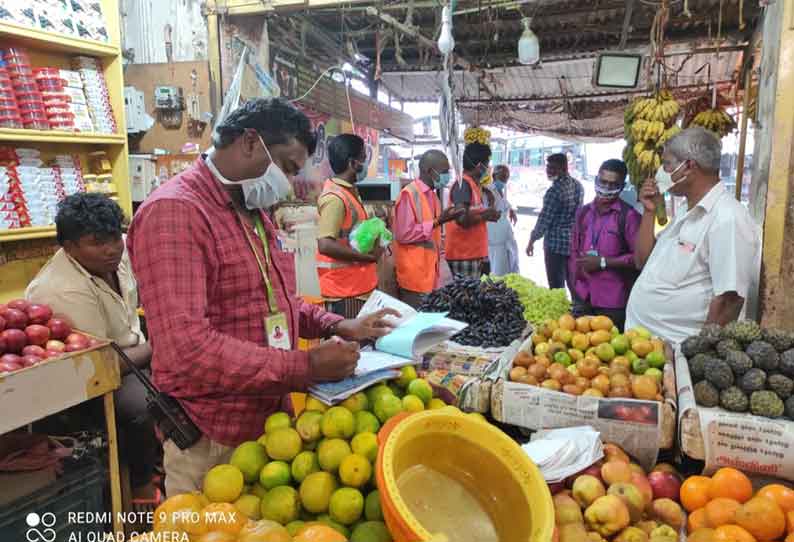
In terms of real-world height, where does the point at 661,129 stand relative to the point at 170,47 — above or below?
below

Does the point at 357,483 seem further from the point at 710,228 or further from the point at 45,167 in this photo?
the point at 45,167

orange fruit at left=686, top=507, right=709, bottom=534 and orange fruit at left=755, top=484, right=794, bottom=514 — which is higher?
orange fruit at left=755, top=484, right=794, bottom=514

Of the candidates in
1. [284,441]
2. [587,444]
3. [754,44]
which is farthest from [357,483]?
[754,44]

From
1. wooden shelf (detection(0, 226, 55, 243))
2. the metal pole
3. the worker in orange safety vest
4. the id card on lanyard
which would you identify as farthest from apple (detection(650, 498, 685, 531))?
the metal pole

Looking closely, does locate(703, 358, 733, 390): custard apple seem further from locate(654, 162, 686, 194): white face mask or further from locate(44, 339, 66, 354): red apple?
locate(44, 339, 66, 354): red apple

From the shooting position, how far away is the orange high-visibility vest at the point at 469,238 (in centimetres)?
500

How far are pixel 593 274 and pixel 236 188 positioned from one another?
304 centimetres

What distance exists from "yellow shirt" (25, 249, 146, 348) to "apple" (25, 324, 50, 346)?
233mm

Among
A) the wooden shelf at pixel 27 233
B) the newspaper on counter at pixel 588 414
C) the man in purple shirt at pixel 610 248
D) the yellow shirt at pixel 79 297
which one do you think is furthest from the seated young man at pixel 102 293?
the man in purple shirt at pixel 610 248

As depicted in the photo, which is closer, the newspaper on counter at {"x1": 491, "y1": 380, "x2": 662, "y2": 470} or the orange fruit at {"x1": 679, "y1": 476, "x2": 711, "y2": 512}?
the orange fruit at {"x1": 679, "y1": 476, "x2": 711, "y2": 512}

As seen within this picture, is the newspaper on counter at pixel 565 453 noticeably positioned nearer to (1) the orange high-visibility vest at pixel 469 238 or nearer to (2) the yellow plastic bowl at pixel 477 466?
(2) the yellow plastic bowl at pixel 477 466

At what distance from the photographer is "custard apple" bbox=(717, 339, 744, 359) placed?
1.99 m

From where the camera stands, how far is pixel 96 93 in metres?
4.04

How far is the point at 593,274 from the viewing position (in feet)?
13.2
